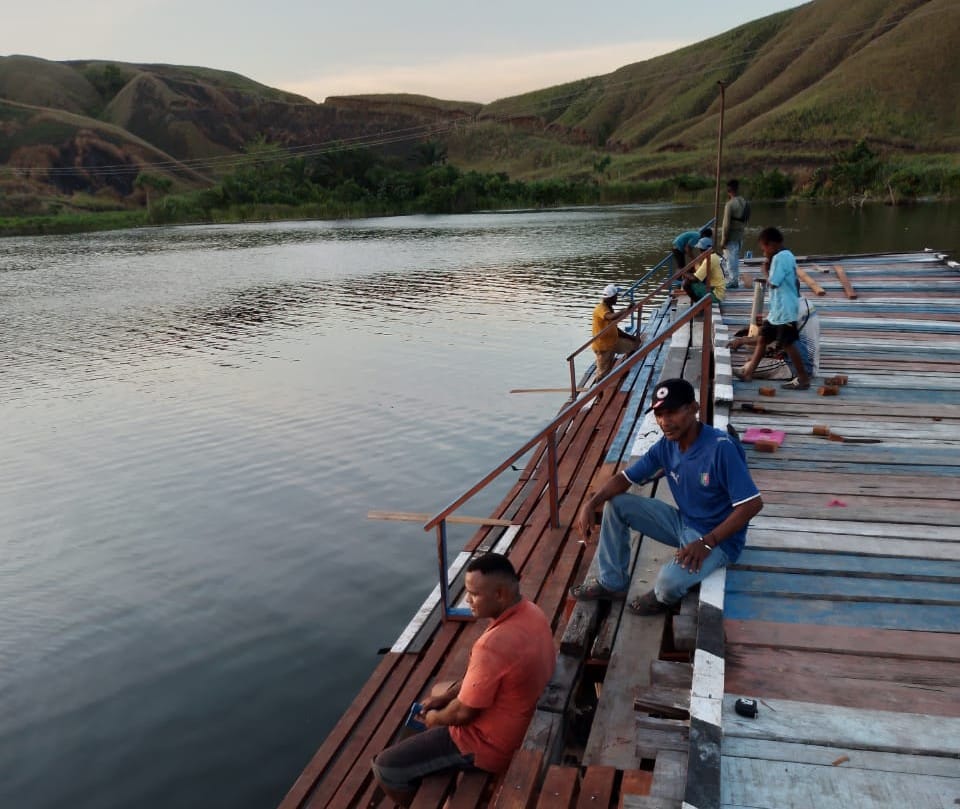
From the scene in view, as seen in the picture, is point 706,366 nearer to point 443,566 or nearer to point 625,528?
point 625,528

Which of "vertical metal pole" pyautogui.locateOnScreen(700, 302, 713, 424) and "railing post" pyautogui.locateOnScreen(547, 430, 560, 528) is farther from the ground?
"vertical metal pole" pyautogui.locateOnScreen(700, 302, 713, 424)

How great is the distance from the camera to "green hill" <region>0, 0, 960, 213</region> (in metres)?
96.4

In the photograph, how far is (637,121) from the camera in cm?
17938

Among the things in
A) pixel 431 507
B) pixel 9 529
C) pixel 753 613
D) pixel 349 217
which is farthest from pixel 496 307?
pixel 349 217

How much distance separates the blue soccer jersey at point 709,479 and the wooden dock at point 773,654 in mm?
352

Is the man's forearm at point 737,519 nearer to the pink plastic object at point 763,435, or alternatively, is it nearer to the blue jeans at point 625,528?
the blue jeans at point 625,528

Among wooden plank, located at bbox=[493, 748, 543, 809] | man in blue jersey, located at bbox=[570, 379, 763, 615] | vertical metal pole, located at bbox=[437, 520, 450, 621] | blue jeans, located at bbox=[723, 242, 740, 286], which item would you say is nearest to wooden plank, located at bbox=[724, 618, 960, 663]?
man in blue jersey, located at bbox=[570, 379, 763, 615]

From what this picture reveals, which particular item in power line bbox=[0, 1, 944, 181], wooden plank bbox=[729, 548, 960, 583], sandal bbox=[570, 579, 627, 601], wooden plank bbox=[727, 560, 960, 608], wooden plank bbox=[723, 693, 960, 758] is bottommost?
sandal bbox=[570, 579, 627, 601]

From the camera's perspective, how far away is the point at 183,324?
25297mm

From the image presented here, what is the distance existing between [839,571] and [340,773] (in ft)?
11.5

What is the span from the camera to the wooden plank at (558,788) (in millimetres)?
3355

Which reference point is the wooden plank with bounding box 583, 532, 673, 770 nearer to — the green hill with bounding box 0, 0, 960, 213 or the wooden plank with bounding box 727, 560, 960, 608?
the wooden plank with bounding box 727, 560, 960, 608

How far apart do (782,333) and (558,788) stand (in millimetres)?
5724

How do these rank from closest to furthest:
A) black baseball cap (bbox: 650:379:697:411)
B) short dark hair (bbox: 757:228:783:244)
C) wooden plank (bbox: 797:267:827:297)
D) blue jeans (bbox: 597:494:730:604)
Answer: black baseball cap (bbox: 650:379:697:411) < blue jeans (bbox: 597:494:730:604) < short dark hair (bbox: 757:228:783:244) < wooden plank (bbox: 797:267:827:297)
